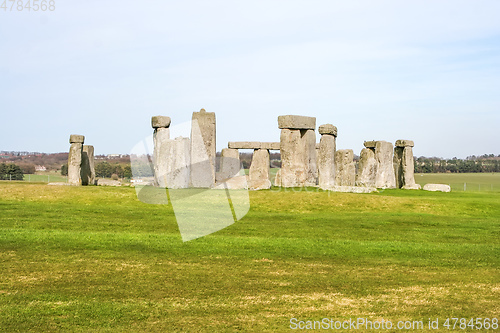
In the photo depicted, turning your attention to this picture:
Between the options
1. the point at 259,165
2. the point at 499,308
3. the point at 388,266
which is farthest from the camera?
the point at 259,165

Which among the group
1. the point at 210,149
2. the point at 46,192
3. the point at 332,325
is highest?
the point at 210,149

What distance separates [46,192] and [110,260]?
12.6 metres

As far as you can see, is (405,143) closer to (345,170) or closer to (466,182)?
(345,170)

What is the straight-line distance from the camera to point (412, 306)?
30.0 ft

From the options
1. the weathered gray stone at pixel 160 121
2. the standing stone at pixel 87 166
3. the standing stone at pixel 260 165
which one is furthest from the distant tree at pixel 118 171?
the weathered gray stone at pixel 160 121

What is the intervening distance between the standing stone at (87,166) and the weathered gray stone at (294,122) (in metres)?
11.1

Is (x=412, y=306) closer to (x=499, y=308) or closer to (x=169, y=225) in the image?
(x=499, y=308)

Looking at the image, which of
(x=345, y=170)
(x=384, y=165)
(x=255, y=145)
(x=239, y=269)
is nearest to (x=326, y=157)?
(x=345, y=170)

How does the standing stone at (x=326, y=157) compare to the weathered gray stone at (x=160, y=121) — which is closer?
the weathered gray stone at (x=160, y=121)

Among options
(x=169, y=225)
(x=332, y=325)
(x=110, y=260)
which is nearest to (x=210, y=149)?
(x=169, y=225)

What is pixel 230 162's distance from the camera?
38625 mm

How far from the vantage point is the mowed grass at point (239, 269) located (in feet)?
28.3

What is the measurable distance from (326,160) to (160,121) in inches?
318

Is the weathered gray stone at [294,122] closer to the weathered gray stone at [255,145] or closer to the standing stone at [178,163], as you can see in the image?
the standing stone at [178,163]
